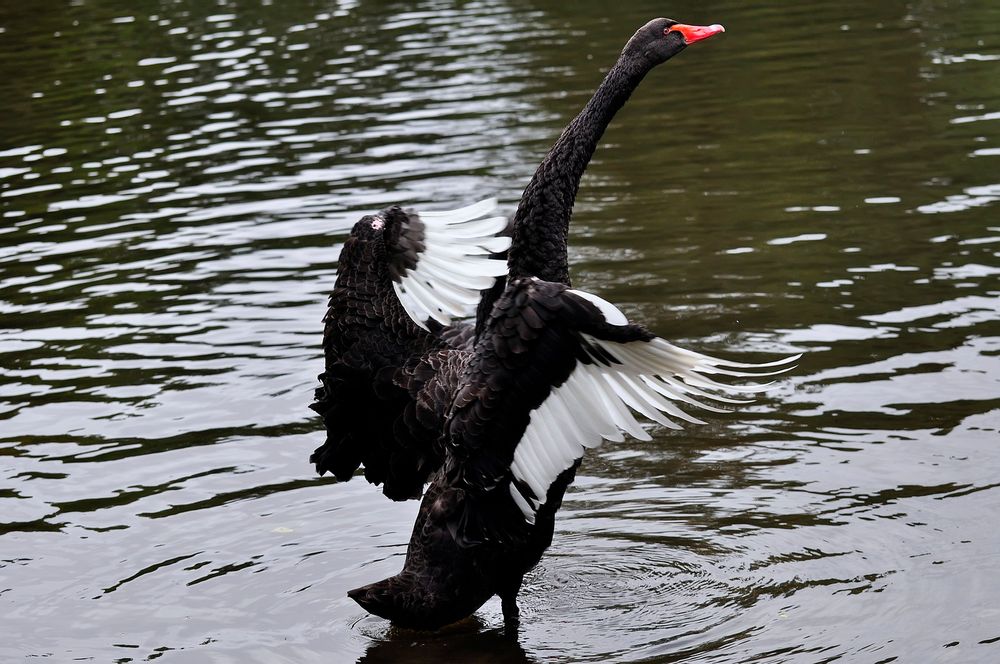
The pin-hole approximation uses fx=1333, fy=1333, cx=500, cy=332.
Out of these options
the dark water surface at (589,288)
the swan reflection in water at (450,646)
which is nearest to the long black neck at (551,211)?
the swan reflection in water at (450,646)

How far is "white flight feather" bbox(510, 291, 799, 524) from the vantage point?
441 cm

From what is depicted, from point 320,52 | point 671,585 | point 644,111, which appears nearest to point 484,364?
point 671,585

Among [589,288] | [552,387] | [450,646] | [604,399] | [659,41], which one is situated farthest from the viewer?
[589,288]

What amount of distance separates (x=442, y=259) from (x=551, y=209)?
692 mm

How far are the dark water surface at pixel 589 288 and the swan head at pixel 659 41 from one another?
2.07 metres

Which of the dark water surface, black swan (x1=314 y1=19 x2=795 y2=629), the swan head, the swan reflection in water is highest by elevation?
the swan head

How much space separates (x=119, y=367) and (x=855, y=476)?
459 centimetres

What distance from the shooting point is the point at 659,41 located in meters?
5.67

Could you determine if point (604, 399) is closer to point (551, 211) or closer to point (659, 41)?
point (551, 211)

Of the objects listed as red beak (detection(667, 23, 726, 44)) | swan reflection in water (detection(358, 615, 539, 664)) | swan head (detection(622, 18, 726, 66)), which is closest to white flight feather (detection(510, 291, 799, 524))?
swan reflection in water (detection(358, 615, 539, 664))

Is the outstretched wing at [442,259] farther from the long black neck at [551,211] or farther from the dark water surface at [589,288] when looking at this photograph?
the dark water surface at [589,288]

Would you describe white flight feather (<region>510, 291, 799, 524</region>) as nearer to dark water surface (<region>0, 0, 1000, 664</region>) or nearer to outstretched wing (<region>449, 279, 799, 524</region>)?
outstretched wing (<region>449, 279, 799, 524</region>)

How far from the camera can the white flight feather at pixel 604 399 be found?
174 inches

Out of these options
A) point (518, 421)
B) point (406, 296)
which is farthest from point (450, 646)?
point (406, 296)
